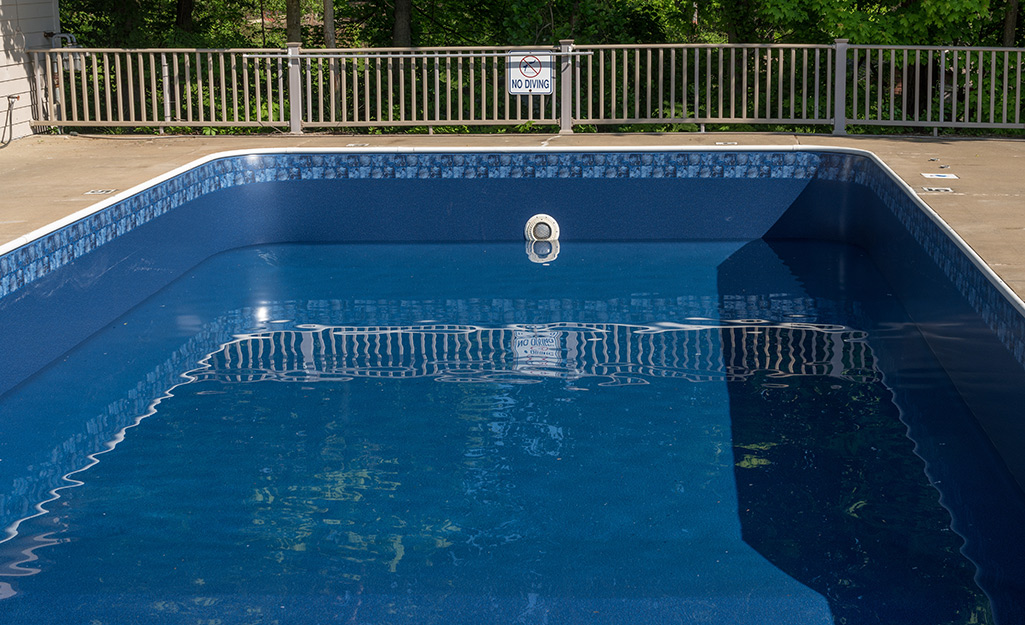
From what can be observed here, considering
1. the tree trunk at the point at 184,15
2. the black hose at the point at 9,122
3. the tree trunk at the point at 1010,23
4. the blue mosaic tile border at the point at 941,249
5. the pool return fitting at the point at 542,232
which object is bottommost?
the pool return fitting at the point at 542,232

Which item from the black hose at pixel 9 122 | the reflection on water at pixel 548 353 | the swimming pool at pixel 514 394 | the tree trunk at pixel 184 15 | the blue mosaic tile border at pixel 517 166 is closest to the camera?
the swimming pool at pixel 514 394

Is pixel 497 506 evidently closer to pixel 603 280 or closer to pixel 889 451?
pixel 889 451

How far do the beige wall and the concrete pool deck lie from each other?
199 mm

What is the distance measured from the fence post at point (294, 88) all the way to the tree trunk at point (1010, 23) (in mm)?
7202

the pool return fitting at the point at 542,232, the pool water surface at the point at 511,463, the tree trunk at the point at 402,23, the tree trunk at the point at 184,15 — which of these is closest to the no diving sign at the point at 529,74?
the pool return fitting at the point at 542,232

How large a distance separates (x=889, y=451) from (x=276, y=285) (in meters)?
4.18

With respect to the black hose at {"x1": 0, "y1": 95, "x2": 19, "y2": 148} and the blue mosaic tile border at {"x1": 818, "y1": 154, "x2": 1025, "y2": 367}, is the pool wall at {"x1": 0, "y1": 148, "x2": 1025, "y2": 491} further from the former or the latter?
the black hose at {"x1": 0, "y1": 95, "x2": 19, "y2": 148}

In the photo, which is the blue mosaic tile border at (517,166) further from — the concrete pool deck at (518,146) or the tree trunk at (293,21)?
the tree trunk at (293,21)

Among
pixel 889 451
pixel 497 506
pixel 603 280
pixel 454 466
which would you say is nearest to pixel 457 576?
pixel 497 506

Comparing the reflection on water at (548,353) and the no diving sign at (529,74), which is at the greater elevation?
the no diving sign at (529,74)

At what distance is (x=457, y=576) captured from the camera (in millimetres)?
3744

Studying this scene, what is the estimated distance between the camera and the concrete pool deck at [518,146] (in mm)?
6035

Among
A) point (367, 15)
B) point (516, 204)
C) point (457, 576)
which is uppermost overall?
point (367, 15)

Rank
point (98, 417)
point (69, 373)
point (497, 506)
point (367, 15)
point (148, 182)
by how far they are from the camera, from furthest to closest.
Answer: point (367, 15) → point (148, 182) → point (69, 373) → point (98, 417) → point (497, 506)
